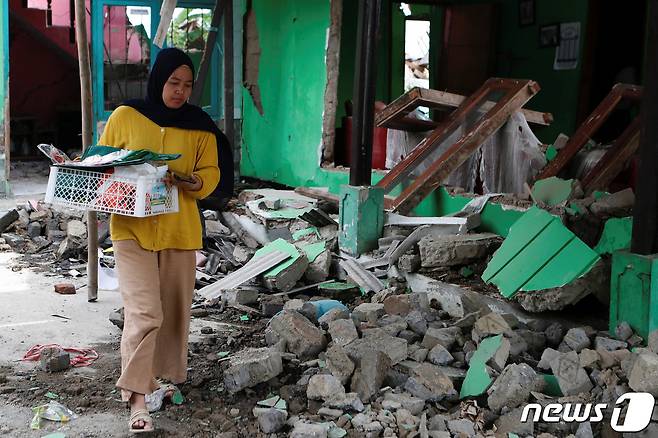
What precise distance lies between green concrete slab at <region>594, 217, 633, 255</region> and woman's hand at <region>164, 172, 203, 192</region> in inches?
104

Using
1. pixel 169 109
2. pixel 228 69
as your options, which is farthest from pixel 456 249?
pixel 228 69

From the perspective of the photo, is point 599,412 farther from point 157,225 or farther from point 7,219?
point 7,219

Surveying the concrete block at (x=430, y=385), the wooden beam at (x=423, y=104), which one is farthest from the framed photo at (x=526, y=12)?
the concrete block at (x=430, y=385)

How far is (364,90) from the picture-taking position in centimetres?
680

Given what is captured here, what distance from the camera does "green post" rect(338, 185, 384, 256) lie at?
686 cm

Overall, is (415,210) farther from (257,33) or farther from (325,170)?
(257,33)

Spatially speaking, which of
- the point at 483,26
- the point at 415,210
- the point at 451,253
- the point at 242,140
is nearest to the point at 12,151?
the point at 242,140

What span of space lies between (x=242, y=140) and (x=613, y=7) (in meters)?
5.40

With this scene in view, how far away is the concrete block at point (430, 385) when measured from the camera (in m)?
4.29

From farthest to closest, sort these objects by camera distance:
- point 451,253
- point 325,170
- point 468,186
Result: point 325,170, point 468,186, point 451,253

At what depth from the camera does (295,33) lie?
1061 centimetres

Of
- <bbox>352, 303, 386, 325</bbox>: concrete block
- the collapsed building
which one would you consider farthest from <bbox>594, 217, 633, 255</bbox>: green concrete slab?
<bbox>352, 303, 386, 325</bbox>: concrete block

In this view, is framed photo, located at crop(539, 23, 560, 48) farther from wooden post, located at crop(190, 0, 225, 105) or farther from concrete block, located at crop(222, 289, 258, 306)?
concrete block, located at crop(222, 289, 258, 306)

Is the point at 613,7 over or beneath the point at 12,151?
over
